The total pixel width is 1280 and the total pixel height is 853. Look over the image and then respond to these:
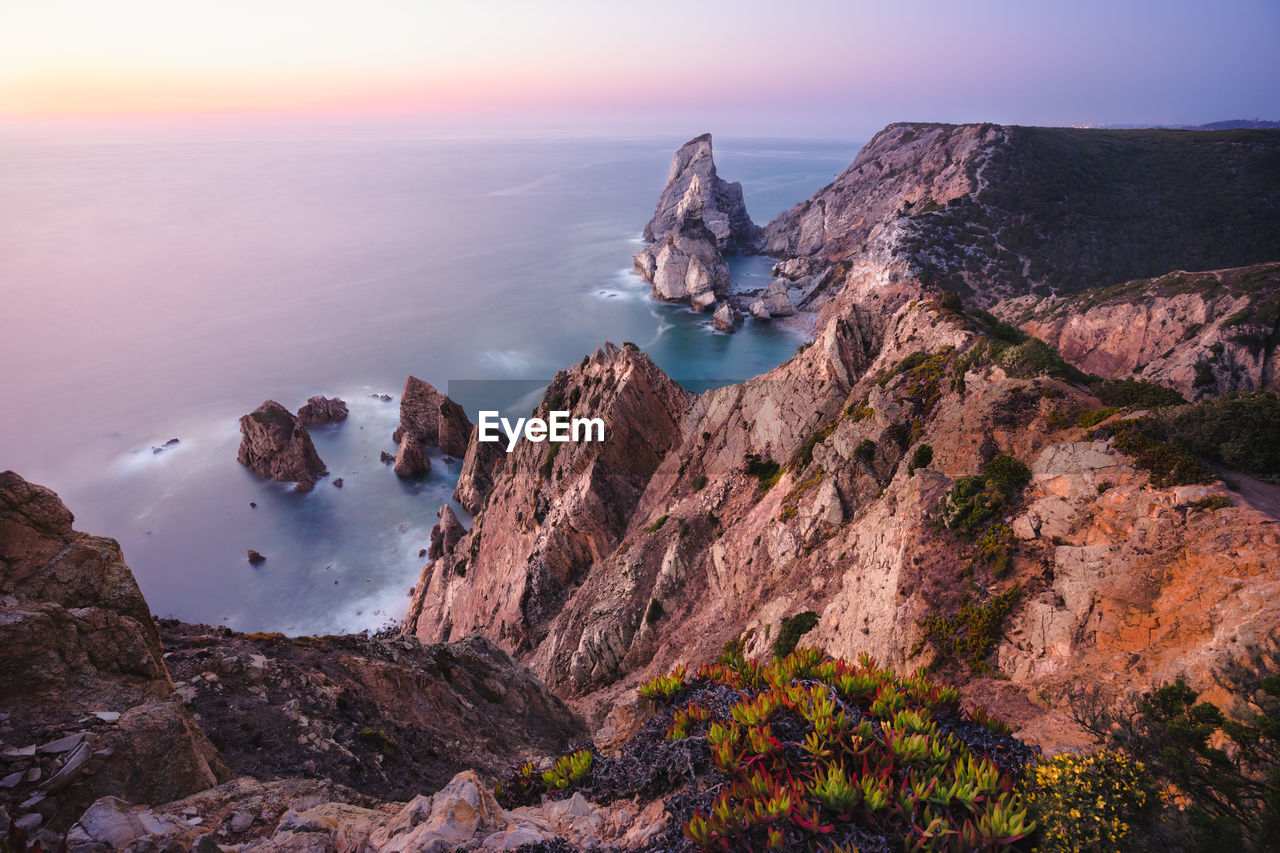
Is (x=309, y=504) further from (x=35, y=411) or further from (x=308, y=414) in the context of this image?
(x=35, y=411)

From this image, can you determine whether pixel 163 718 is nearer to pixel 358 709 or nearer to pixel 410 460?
pixel 358 709

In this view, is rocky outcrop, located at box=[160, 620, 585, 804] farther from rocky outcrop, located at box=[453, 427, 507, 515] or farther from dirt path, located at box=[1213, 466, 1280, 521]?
rocky outcrop, located at box=[453, 427, 507, 515]

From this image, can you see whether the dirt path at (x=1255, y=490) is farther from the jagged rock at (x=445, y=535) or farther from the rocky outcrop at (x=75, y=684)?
the jagged rock at (x=445, y=535)

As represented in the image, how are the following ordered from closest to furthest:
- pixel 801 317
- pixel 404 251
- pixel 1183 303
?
pixel 1183 303, pixel 801 317, pixel 404 251

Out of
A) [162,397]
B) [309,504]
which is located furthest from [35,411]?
[309,504]

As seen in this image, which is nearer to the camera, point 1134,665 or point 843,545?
point 1134,665

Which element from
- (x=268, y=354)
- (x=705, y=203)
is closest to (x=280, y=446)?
(x=268, y=354)

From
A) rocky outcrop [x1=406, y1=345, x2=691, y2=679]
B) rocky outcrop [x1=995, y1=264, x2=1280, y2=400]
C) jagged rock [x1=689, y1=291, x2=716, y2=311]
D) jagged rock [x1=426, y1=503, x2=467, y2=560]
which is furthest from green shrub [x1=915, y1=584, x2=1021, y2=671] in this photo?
jagged rock [x1=689, y1=291, x2=716, y2=311]

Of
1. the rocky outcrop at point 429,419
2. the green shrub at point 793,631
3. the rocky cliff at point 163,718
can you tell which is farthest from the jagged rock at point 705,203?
the rocky cliff at point 163,718
